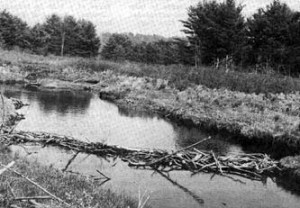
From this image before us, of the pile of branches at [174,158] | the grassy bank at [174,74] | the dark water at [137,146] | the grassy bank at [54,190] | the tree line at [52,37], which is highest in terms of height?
the tree line at [52,37]

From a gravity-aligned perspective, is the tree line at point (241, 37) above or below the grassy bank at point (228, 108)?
above

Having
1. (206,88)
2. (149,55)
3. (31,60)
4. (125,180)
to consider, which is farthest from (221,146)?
(149,55)

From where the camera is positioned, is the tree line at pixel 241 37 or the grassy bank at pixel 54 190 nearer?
the grassy bank at pixel 54 190

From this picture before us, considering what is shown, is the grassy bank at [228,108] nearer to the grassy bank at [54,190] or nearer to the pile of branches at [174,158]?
the pile of branches at [174,158]

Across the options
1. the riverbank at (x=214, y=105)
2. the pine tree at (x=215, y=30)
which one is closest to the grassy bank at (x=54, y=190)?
the riverbank at (x=214, y=105)

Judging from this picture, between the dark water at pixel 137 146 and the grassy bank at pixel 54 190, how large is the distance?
1.72 m

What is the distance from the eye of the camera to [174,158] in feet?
49.7

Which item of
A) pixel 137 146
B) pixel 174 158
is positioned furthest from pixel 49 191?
pixel 137 146

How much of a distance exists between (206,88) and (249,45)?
64.3 feet

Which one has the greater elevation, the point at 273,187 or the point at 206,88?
the point at 206,88

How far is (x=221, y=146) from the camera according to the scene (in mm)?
18781

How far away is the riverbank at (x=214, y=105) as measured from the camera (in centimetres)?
1998

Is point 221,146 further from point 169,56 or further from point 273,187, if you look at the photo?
point 169,56

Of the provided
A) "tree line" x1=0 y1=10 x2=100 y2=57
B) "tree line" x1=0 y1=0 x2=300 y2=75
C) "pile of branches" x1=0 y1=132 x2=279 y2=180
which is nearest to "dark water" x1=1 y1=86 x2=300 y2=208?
"pile of branches" x1=0 y1=132 x2=279 y2=180
